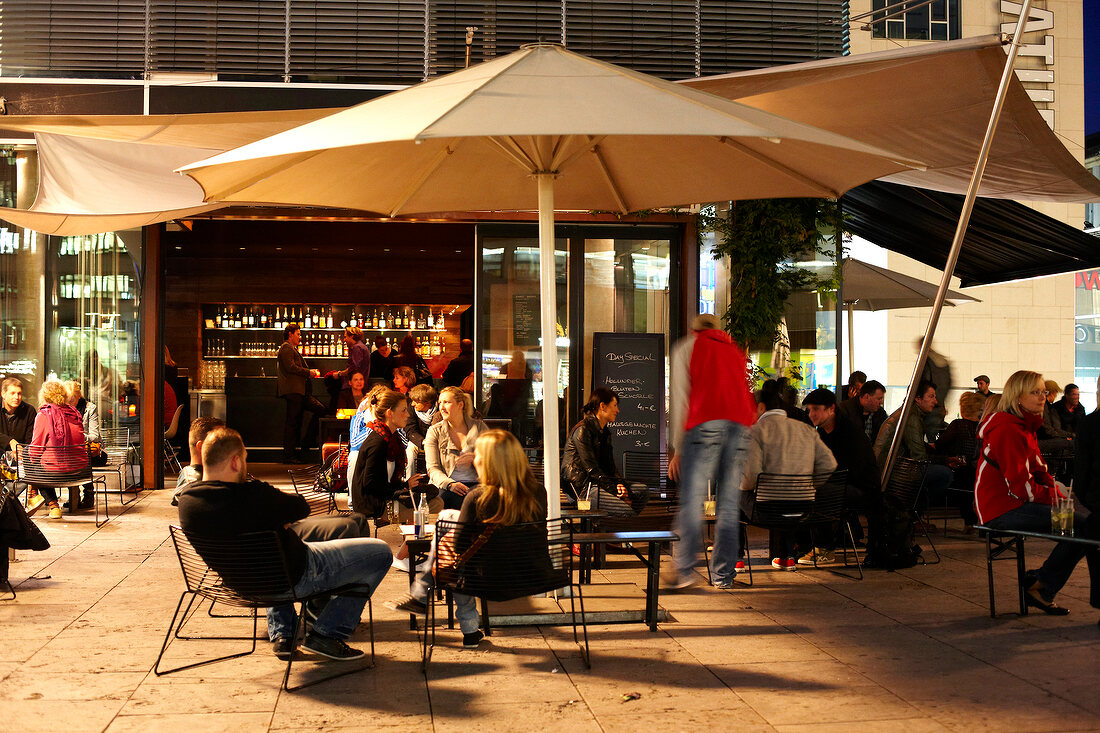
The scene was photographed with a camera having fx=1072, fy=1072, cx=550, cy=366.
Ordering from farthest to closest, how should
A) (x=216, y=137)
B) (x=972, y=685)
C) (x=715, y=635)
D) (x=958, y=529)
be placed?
(x=958, y=529) → (x=216, y=137) → (x=715, y=635) → (x=972, y=685)

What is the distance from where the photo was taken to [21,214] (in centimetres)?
807

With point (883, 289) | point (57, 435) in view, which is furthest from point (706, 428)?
point (883, 289)

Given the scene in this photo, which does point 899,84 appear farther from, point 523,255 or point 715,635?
point 523,255

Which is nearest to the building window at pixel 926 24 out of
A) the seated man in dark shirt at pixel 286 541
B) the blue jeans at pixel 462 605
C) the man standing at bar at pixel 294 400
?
A: the man standing at bar at pixel 294 400

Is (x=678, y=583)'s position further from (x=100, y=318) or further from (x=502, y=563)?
(x=100, y=318)

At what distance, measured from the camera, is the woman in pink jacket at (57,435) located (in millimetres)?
9297

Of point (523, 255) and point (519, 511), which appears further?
point (523, 255)

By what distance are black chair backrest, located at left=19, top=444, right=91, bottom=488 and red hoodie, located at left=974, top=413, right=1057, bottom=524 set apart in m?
7.36

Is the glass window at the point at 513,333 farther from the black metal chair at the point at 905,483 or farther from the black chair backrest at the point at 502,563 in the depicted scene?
the black chair backrest at the point at 502,563

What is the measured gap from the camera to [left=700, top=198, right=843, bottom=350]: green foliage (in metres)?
11.2

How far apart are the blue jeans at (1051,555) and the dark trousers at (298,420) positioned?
10215mm

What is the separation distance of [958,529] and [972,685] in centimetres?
555

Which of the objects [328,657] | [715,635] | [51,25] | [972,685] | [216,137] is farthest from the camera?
[51,25]

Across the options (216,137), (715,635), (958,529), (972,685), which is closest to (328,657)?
(715,635)
